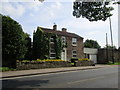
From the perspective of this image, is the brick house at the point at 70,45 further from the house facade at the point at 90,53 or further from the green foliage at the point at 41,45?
the house facade at the point at 90,53

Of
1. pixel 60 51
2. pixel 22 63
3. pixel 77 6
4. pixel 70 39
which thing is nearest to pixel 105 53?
pixel 70 39

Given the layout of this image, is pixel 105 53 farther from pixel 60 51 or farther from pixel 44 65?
pixel 44 65

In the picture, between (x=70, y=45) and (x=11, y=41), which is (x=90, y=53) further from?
(x=11, y=41)

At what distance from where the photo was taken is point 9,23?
17297mm

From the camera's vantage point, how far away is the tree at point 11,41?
16469 mm

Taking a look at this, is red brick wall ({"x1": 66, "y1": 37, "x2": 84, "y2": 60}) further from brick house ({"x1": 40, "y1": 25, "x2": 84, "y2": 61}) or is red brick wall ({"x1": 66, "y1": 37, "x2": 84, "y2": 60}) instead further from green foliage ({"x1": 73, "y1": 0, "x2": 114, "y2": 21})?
green foliage ({"x1": 73, "y1": 0, "x2": 114, "y2": 21})

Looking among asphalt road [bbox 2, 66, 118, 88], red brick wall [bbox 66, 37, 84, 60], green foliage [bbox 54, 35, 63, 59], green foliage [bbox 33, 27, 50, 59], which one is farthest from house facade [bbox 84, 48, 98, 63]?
asphalt road [bbox 2, 66, 118, 88]

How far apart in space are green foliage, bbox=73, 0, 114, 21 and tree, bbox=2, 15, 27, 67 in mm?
10320

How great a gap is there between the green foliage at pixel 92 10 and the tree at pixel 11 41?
1032cm

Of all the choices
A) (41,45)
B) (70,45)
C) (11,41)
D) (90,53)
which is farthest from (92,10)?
(90,53)

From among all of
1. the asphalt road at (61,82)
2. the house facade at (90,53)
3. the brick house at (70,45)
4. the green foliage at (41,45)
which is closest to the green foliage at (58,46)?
the brick house at (70,45)

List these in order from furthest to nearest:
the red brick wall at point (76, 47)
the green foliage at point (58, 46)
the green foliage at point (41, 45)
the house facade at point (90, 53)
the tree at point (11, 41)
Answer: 1. the house facade at point (90, 53)
2. the red brick wall at point (76, 47)
3. the green foliage at point (58, 46)
4. the green foliage at point (41, 45)
5. the tree at point (11, 41)

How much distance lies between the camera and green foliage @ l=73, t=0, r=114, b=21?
29.6ft

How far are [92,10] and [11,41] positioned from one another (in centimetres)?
1156
